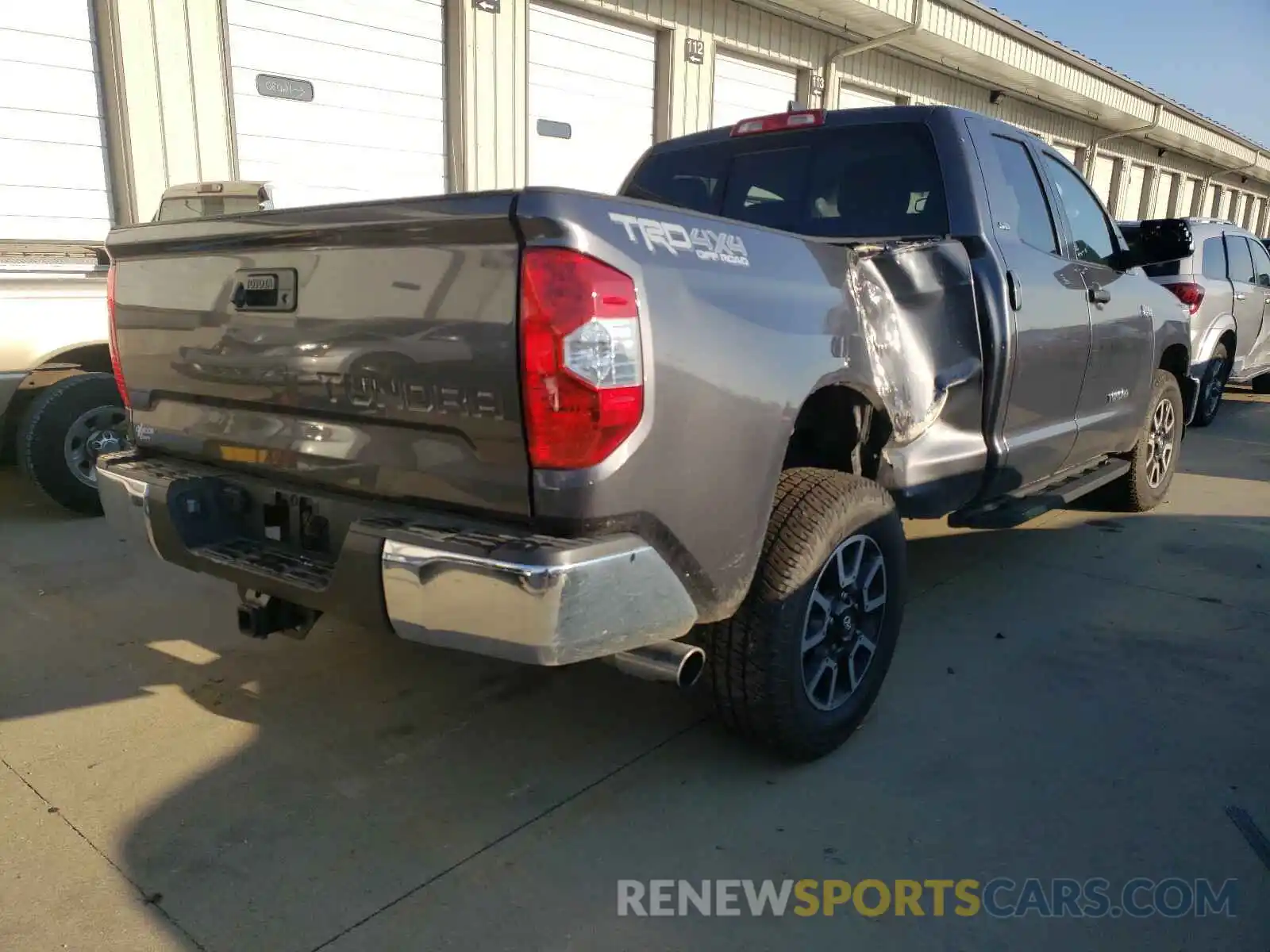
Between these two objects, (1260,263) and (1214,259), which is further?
(1260,263)

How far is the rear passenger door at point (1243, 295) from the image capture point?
8750 millimetres

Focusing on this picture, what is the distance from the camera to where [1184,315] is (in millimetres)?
5504

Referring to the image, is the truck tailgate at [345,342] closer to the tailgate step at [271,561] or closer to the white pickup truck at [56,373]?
the tailgate step at [271,561]

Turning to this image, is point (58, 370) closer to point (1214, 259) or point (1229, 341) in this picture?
point (1214, 259)

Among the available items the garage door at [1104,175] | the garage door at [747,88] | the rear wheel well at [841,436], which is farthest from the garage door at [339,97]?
the garage door at [1104,175]

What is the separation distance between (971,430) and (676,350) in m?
1.84

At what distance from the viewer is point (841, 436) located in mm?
3111

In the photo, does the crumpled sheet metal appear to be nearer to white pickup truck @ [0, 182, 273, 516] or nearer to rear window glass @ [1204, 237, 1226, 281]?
white pickup truck @ [0, 182, 273, 516]

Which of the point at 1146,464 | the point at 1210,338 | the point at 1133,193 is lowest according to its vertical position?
the point at 1146,464

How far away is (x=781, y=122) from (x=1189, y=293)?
18.5 feet

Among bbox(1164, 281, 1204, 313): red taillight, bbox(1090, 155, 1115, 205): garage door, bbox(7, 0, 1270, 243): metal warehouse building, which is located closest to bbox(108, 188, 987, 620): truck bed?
bbox(7, 0, 1270, 243): metal warehouse building

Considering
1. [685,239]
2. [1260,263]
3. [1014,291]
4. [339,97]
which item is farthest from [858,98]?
[685,239]

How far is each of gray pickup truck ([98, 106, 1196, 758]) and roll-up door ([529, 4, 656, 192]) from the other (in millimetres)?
5876

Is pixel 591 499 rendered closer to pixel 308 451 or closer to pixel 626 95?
pixel 308 451
